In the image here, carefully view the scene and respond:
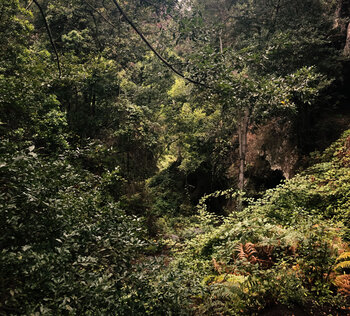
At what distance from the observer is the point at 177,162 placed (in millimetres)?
17547

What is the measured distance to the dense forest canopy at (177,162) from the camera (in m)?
2.31

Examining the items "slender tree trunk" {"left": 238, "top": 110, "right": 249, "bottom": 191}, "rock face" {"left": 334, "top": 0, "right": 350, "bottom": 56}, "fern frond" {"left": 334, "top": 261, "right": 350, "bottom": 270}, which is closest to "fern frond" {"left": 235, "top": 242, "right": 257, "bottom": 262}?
"fern frond" {"left": 334, "top": 261, "right": 350, "bottom": 270}

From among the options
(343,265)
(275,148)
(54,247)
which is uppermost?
(275,148)

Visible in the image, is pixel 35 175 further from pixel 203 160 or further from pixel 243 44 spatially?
pixel 203 160

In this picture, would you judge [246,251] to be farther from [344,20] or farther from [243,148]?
[344,20]

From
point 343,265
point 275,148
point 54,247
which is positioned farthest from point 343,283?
point 275,148

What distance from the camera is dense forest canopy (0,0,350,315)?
2307 millimetres

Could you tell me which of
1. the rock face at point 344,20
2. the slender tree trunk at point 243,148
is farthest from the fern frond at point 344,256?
the rock face at point 344,20

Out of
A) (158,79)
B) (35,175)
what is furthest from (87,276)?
(158,79)

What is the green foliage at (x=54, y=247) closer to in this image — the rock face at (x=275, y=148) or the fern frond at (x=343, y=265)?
the fern frond at (x=343, y=265)

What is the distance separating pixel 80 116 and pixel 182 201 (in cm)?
833

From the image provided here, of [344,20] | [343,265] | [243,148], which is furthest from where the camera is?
[243,148]

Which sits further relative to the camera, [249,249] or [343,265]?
[249,249]

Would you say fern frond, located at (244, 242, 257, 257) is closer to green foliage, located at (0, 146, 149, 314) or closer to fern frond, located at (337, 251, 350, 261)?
fern frond, located at (337, 251, 350, 261)
